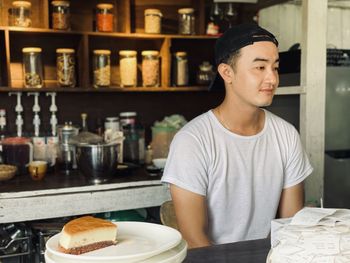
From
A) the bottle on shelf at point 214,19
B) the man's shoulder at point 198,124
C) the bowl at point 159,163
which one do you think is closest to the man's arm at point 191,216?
the man's shoulder at point 198,124

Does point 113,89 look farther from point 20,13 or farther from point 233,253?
point 233,253

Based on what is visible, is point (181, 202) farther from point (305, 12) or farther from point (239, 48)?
point (305, 12)

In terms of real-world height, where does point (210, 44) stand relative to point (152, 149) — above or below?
above

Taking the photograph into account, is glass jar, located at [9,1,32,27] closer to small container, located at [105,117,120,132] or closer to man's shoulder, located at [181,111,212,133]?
small container, located at [105,117,120,132]

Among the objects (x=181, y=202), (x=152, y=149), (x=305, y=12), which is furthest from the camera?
(x=152, y=149)

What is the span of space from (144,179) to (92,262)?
1.79 m

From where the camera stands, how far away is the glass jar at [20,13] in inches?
107

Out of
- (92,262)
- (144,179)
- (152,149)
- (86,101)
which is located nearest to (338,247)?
(92,262)

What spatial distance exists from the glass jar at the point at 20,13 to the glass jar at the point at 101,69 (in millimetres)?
466

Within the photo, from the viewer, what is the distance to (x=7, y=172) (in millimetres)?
2451

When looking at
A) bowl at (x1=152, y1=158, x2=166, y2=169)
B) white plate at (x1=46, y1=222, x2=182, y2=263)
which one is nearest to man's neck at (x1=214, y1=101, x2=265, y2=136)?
white plate at (x1=46, y1=222, x2=182, y2=263)

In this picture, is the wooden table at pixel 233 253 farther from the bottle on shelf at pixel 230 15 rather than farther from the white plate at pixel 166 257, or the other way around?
the bottle on shelf at pixel 230 15

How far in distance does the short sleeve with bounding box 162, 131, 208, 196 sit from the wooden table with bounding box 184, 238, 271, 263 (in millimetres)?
421

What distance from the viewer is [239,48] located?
5.38 ft
